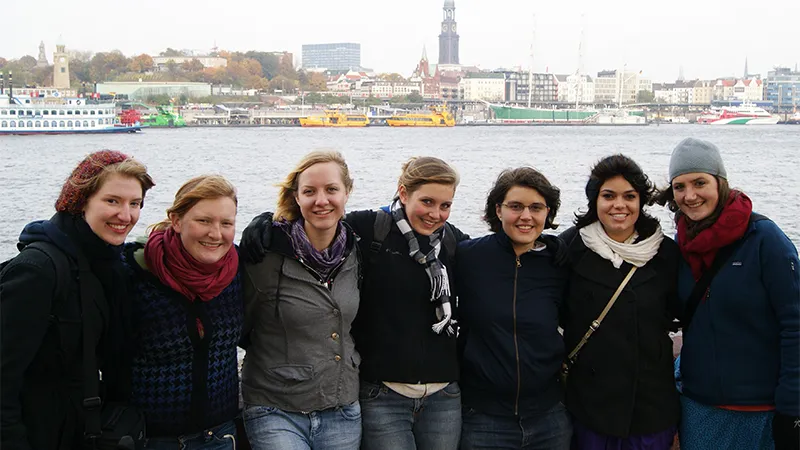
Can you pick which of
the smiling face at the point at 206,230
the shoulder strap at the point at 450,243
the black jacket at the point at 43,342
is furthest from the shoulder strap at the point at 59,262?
the shoulder strap at the point at 450,243

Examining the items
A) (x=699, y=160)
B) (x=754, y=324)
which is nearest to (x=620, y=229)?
(x=699, y=160)

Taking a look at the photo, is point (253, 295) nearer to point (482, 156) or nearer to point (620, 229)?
point (620, 229)

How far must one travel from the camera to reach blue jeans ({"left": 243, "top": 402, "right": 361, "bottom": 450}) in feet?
8.51

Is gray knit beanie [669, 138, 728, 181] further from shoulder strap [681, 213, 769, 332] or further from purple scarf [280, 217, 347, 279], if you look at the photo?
purple scarf [280, 217, 347, 279]

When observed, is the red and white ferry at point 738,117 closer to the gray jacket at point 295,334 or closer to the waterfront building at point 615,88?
the waterfront building at point 615,88

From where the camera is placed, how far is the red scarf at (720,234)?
262 cm

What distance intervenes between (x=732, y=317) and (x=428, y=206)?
1.00m

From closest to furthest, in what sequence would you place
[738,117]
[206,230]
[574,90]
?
[206,230] < [738,117] < [574,90]

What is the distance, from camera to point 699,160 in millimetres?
2730

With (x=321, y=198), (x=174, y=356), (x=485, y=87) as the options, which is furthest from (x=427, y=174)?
(x=485, y=87)

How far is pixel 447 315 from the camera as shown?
2.72 meters

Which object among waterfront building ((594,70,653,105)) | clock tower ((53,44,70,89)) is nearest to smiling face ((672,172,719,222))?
clock tower ((53,44,70,89))

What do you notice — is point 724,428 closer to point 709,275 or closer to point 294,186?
point 709,275

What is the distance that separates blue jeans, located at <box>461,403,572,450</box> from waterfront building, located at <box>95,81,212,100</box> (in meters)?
103
